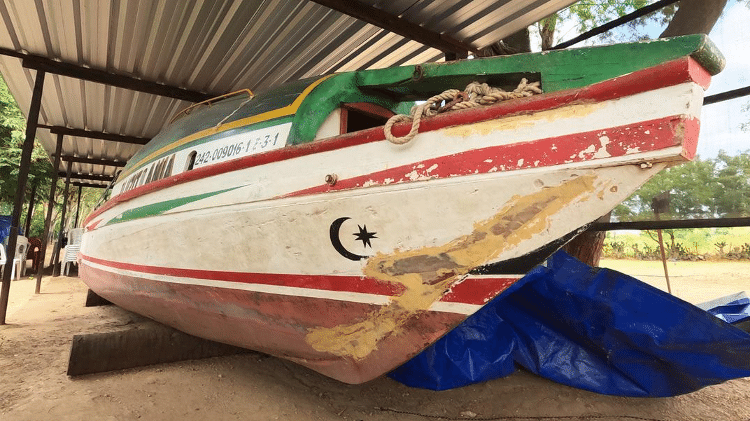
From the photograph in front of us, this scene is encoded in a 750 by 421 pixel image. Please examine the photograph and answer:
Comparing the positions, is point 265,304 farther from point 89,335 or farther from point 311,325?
point 89,335

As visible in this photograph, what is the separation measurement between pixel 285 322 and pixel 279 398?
72 cm

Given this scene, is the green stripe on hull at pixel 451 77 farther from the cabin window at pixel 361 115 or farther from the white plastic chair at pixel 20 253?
the white plastic chair at pixel 20 253

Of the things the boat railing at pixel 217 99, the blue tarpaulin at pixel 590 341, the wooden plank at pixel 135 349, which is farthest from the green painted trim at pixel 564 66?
the wooden plank at pixel 135 349

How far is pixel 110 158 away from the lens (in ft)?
35.4

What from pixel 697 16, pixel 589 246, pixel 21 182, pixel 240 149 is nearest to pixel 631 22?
pixel 697 16

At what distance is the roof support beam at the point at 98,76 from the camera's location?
181 inches

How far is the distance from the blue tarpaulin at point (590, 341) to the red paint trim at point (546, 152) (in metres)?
1.38

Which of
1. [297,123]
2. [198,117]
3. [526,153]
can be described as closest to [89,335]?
[198,117]

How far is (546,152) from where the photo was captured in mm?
1383

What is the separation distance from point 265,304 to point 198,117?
2.13 meters

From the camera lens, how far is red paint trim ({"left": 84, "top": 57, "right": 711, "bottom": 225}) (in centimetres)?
118

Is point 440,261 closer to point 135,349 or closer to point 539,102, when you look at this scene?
point 539,102

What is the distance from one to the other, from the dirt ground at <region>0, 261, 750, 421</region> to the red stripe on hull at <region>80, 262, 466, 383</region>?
1.11 ft

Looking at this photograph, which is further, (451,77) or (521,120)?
(451,77)
